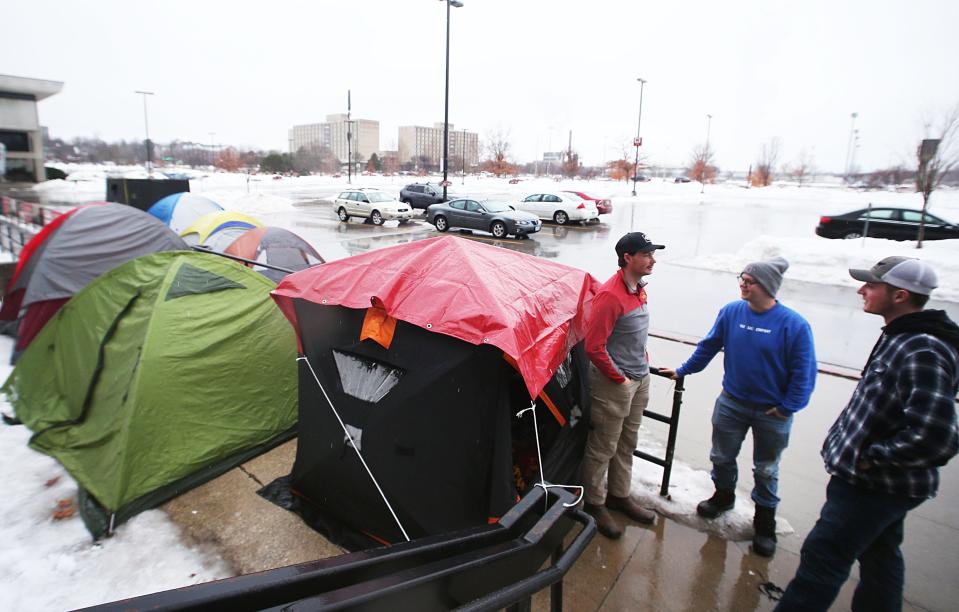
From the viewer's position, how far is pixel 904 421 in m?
2.24

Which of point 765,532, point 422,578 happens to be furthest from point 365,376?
point 765,532

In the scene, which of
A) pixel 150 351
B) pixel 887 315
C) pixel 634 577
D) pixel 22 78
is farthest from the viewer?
pixel 22 78

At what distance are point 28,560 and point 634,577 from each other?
3.74 metres

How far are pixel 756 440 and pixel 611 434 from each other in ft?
3.05

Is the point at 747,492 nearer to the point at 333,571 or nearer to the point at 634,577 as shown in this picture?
the point at 634,577

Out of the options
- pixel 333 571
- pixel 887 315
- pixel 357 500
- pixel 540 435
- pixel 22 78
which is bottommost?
pixel 357 500

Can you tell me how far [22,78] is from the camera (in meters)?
39.6

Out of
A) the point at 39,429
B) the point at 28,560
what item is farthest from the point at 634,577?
the point at 39,429

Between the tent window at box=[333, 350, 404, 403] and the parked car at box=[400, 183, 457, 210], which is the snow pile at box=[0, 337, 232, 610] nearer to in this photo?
the tent window at box=[333, 350, 404, 403]

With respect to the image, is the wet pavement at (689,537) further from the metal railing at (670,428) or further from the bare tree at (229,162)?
the bare tree at (229,162)

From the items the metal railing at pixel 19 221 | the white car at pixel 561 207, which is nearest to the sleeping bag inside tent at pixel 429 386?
the metal railing at pixel 19 221

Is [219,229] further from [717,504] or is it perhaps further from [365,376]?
[717,504]

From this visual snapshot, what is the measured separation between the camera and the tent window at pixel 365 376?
3.06 meters

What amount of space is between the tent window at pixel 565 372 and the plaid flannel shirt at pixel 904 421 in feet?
4.87
